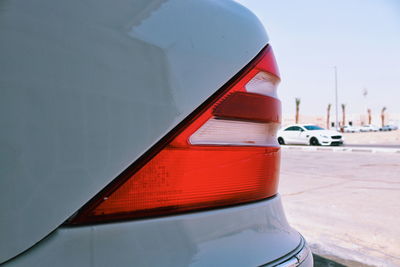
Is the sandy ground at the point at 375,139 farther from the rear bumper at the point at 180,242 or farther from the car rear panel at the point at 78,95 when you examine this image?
the car rear panel at the point at 78,95

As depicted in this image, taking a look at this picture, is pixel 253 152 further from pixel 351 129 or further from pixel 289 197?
pixel 351 129

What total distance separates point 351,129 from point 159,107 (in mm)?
73143

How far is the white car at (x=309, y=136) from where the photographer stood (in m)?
18.2

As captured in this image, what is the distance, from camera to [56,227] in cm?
66

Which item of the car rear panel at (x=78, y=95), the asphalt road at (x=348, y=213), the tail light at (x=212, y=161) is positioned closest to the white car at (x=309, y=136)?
the asphalt road at (x=348, y=213)

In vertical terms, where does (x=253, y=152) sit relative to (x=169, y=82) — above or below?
below

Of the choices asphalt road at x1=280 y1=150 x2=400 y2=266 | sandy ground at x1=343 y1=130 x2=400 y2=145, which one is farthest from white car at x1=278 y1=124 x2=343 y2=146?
asphalt road at x1=280 y1=150 x2=400 y2=266

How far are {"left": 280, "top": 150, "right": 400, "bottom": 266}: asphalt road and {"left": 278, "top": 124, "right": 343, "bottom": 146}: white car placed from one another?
11.6 metres

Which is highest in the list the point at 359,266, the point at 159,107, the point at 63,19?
the point at 63,19

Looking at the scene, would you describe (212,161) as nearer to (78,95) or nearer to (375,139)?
(78,95)

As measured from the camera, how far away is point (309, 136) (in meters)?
18.8

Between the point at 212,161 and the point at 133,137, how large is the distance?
0.24 meters

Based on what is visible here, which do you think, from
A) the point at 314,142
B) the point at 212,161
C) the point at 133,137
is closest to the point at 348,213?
the point at 212,161

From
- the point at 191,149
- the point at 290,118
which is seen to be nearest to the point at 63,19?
the point at 191,149
